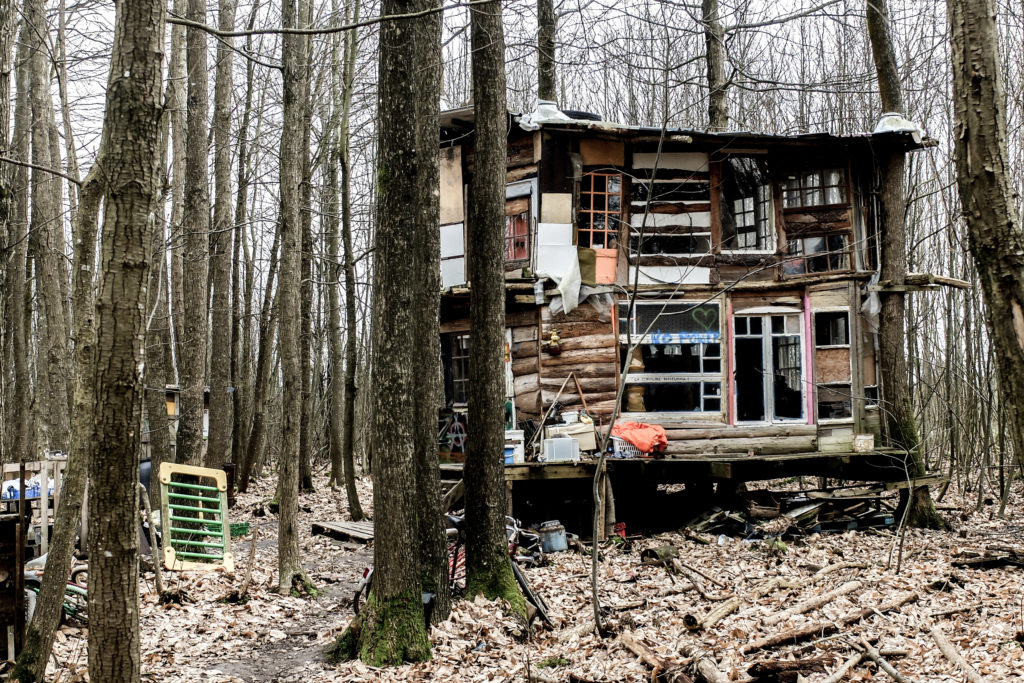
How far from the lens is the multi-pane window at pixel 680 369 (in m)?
16.8

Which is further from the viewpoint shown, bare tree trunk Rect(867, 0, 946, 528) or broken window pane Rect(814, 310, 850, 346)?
broken window pane Rect(814, 310, 850, 346)

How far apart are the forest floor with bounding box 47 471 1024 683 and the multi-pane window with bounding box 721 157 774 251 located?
6839mm

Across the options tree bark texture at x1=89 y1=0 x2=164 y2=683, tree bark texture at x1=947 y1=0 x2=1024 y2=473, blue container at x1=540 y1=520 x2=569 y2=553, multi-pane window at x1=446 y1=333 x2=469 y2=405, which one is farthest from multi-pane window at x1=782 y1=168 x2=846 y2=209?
tree bark texture at x1=89 y1=0 x2=164 y2=683

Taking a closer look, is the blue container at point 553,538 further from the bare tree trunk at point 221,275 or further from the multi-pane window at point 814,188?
the multi-pane window at point 814,188

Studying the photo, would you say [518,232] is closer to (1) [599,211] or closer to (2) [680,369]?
(1) [599,211]

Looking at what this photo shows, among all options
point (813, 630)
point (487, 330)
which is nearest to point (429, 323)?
point (487, 330)

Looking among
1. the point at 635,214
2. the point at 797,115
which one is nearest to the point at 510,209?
the point at 635,214

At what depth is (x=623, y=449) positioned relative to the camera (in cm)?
1579

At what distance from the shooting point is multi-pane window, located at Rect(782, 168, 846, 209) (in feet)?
56.1

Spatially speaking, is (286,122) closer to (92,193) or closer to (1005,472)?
(92,193)

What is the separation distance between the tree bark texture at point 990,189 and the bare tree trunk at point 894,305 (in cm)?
1181

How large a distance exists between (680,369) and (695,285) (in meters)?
1.74

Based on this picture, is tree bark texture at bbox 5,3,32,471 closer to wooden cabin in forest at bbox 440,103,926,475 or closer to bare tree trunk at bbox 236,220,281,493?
bare tree trunk at bbox 236,220,281,493

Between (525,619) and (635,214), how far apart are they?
34.8 ft
